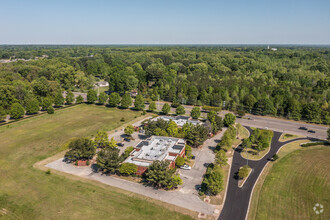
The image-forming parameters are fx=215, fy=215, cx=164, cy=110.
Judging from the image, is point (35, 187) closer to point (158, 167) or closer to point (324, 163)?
point (158, 167)

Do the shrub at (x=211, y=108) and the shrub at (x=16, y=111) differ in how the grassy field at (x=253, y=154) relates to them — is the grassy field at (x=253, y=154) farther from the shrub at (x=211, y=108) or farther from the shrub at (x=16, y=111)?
the shrub at (x=16, y=111)

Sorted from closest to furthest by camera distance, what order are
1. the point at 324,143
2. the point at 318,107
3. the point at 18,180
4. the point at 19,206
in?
the point at 19,206
the point at 18,180
the point at 324,143
the point at 318,107

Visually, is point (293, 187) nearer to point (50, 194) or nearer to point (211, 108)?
point (50, 194)

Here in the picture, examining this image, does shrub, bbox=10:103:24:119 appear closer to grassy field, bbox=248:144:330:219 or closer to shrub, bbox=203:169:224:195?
shrub, bbox=203:169:224:195

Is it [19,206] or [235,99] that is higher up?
[235,99]

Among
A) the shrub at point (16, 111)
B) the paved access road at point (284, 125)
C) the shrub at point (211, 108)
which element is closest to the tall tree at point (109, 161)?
the paved access road at point (284, 125)

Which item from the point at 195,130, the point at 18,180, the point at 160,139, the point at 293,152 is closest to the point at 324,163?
the point at 293,152

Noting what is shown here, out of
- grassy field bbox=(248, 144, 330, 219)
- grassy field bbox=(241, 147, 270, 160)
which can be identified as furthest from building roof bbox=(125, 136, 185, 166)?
grassy field bbox=(248, 144, 330, 219)
